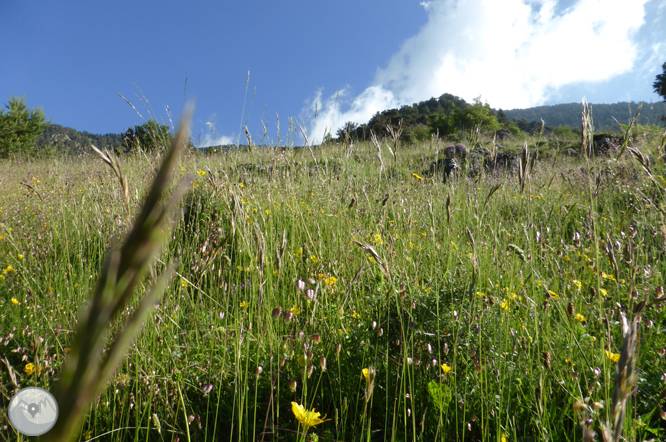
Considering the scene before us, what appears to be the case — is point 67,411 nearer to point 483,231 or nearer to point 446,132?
point 483,231

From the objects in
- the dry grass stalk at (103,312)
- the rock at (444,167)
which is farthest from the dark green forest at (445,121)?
the dry grass stalk at (103,312)

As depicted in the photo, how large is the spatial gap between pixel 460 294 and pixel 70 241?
2.45 m

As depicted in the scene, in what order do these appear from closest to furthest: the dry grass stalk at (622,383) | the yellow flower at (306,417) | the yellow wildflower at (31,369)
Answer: the dry grass stalk at (622,383)
the yellow flower at (306,417)
the yellow wildflower at (31,369)

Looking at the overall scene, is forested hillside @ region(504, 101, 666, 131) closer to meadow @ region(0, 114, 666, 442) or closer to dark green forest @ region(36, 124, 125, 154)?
dark green forest @ region(36, 124, 125, 154)

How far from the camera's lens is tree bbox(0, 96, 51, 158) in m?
17.7

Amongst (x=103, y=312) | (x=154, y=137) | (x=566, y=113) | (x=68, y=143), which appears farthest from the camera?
(x=566, y=113)

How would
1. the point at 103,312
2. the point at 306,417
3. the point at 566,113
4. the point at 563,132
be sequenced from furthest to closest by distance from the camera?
the point at 566,113, the point at 563,132, the point at 306,417, the point at 103,312

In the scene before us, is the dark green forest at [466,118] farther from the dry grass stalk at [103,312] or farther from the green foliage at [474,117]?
the dry grass stalk at [103,312]

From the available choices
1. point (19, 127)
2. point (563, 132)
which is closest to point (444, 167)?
point (563, 132)

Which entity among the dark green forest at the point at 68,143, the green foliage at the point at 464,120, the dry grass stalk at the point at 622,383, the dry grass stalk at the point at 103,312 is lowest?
the dry grass stalk at the point at 622,383

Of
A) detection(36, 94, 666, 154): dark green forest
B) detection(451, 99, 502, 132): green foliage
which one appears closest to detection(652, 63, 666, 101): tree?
detection(36, 94, 666, 154): dark green forest

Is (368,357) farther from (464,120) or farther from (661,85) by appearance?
(661,85)

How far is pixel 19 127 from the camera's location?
20.0 metres

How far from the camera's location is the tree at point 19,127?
17.7 m
